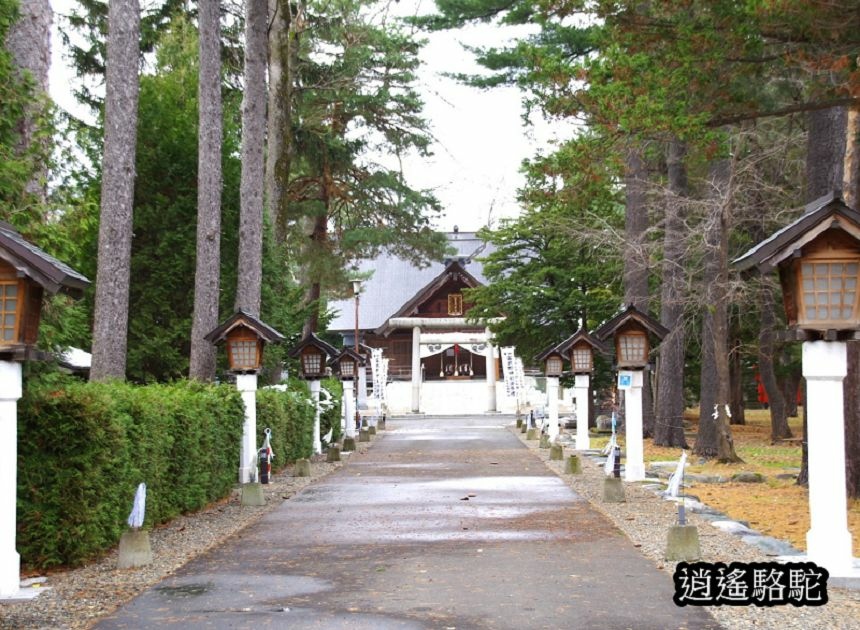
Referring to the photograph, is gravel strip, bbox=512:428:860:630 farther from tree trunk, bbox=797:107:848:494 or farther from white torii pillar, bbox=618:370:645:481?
tree trunk, bbox=797:107:848:494

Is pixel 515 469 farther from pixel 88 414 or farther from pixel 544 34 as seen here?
pixel 88 414

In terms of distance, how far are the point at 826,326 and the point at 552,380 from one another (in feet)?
70.3

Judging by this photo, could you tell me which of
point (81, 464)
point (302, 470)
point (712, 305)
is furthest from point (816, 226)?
point (302, 470)

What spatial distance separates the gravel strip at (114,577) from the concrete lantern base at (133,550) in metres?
Answer: 0.07

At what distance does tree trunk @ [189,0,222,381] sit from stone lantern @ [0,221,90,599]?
11.5 meters

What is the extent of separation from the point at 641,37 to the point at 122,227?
8.17 metres

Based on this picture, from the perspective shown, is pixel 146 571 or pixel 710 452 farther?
pixel 710 452

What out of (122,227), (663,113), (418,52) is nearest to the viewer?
(663,113)

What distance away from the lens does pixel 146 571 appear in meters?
10.3

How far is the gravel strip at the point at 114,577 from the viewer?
27.2 feet

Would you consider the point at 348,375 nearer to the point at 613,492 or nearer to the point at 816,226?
the point at 613,492

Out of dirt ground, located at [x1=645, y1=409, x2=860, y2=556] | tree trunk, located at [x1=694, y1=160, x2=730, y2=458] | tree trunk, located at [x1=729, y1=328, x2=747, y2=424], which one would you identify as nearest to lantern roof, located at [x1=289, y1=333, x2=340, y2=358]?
dirt ground, located at [x1=645, y1=409, x2=860, y2=556]

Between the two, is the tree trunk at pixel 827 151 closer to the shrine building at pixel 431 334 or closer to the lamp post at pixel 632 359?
the lamp post at pixel 632 359

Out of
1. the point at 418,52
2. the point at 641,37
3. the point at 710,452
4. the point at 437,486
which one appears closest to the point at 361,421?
the point at 418,52
